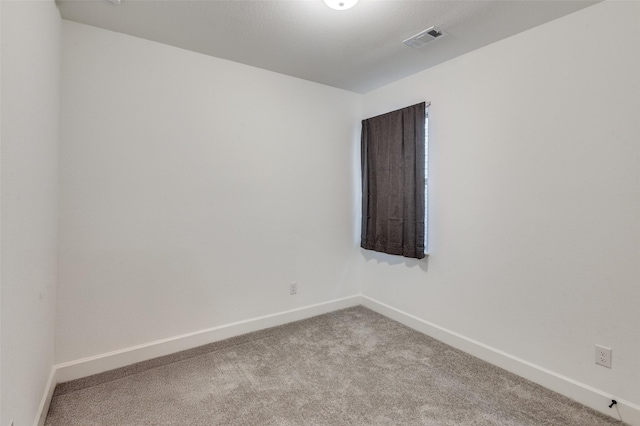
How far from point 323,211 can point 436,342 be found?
167 cm

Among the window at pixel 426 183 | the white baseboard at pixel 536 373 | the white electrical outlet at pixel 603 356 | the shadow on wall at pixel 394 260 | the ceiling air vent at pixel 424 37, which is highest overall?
the ceiling air vent at pixel 424 37

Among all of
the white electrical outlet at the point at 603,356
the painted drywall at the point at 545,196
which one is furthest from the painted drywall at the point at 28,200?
the white electrical outlet at the point at 603,356

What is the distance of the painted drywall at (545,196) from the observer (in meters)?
1.77

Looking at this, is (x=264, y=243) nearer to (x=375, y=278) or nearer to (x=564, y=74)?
(x=375, y=278)

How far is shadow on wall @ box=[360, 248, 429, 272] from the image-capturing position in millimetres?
2910

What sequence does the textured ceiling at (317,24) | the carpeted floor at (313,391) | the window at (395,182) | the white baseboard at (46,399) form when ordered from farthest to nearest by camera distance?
the window at (395,182) → the textured ceiling at (317,24) → the carpeted floor at (313,391) → the white baseboard at (46,399)

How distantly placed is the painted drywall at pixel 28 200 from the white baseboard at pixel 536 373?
2793 millimetres

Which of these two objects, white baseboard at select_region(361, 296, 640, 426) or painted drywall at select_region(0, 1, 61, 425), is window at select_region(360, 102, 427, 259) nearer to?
white baseboard at select_region(361, 296, 640, 426)

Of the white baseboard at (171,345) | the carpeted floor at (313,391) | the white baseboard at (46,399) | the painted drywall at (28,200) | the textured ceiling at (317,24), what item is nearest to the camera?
the painted drywall at (28,200)

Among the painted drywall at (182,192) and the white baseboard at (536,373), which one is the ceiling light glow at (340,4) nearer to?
the painted drywall at (182,192)

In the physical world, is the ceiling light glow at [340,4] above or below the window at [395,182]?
above

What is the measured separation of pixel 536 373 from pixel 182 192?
9.79 ft

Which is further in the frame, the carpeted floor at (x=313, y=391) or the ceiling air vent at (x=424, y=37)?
the ceiling air vent at (x=424, y=37)

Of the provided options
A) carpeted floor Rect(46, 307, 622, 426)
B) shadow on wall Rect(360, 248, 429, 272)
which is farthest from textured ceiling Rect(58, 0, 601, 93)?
carpeted floor Rect(46, 307, 622, 426)
